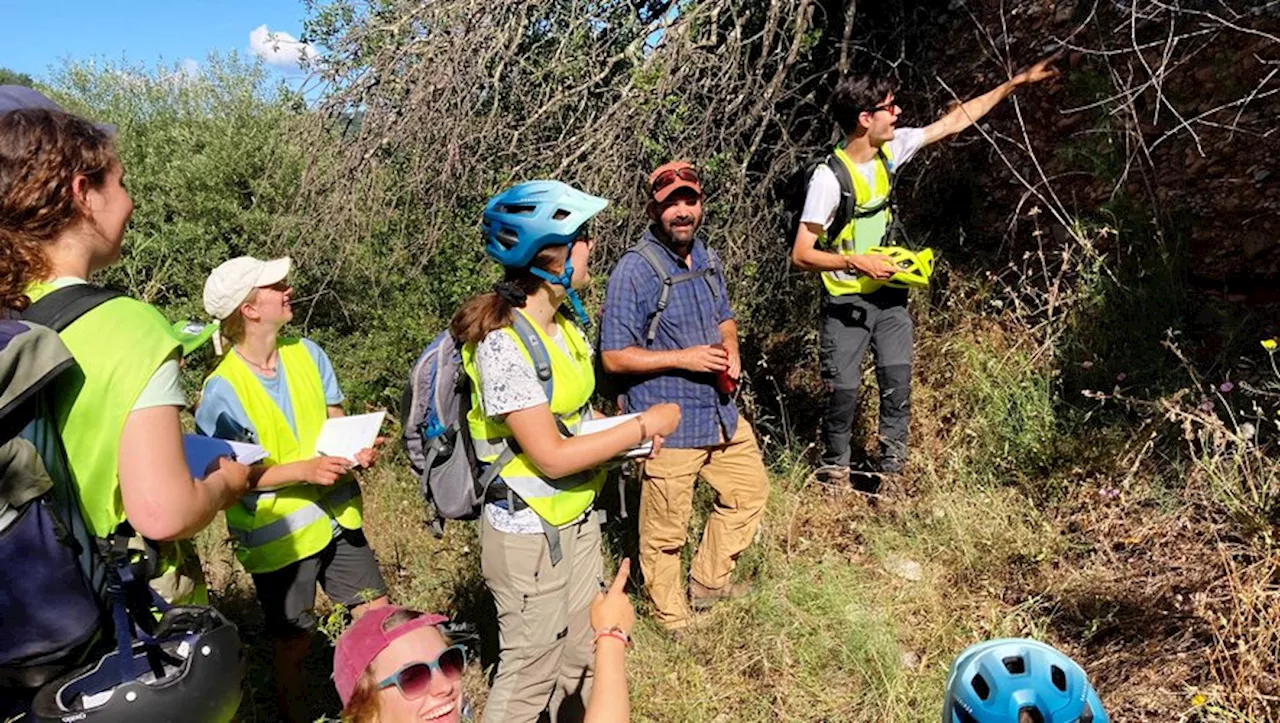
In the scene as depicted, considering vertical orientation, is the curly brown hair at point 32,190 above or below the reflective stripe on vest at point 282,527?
above

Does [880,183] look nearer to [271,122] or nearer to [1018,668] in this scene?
[1018,668]

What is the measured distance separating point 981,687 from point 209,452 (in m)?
2.03

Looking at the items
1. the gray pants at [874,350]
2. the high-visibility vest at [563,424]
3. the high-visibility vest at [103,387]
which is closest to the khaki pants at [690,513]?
the gray pants at [874,350]

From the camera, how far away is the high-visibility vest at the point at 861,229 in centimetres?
401

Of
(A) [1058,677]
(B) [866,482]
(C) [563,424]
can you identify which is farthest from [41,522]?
(B) [866,482]

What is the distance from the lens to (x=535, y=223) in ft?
8.42

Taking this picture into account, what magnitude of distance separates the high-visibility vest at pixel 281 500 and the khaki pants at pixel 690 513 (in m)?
1.26

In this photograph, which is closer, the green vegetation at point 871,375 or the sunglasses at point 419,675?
the sunglasses at point 419,675

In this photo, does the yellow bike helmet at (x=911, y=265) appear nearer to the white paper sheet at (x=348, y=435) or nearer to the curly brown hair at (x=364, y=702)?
the white paper sheet at (x=348, y=435)

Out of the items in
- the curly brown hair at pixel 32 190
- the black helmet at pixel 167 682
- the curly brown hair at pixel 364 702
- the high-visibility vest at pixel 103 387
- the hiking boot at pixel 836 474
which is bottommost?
the hiking boot at pixel 836 474

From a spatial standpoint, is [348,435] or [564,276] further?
[348,435]

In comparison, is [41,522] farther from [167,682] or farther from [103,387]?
[167,682]

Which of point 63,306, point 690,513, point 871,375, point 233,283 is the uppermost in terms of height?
point 63,306

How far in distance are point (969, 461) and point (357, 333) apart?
552 cm
